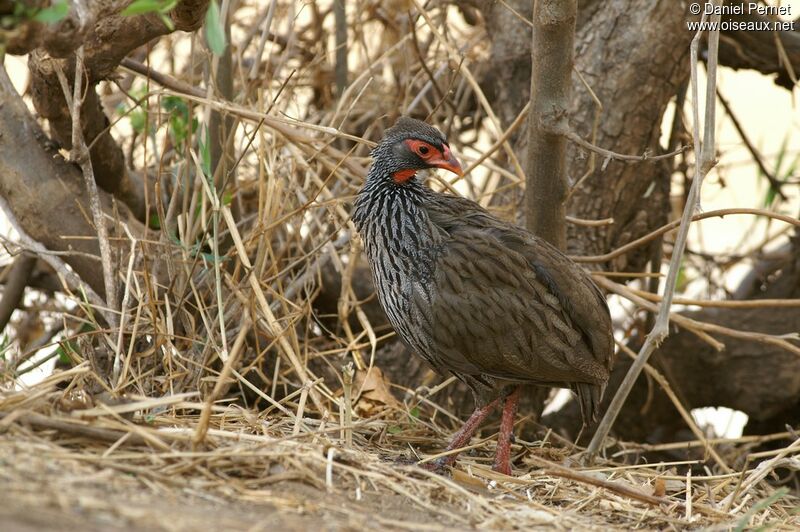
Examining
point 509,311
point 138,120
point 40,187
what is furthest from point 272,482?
point 138,120

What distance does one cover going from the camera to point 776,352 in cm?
510

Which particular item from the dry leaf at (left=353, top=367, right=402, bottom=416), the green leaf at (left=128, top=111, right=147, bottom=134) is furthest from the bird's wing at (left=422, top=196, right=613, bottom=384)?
the green leaf at (left=128, top=111, right=147, bottom=134)

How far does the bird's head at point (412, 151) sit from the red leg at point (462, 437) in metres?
0.92

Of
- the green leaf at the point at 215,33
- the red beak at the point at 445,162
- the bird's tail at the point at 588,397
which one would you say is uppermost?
the green leaf at the point at 215,33

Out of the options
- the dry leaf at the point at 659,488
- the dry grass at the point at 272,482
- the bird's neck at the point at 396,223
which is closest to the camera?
the dry grass at the point at 272,482

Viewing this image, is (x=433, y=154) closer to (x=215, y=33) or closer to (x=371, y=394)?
(x=371, y=394)

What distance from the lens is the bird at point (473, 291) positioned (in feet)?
11.1

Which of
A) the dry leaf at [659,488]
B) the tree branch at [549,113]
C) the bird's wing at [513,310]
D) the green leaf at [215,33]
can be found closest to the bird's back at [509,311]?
the bird's wing at [513,310]

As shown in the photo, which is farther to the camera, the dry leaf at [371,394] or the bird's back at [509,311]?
the dry leaf at [371,394]

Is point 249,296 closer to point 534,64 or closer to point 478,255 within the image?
point 478,255

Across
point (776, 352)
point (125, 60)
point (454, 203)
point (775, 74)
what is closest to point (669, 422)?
point (776, 352)

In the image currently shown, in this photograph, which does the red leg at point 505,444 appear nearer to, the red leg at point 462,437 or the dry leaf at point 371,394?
the red leg at point 462,437

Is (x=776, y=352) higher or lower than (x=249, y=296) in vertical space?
lower

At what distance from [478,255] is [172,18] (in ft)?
4.40
